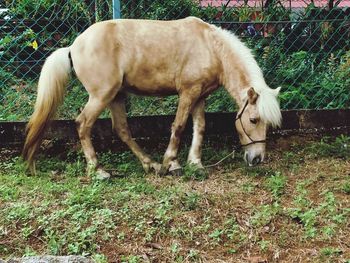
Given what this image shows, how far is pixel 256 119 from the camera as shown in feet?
18.0

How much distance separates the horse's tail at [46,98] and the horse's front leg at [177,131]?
1.14 m

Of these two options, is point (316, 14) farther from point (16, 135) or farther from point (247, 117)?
point (16, 135)

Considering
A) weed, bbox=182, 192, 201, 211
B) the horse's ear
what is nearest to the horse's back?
the horse's ear

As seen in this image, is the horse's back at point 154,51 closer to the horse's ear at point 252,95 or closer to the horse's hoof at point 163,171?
the horse's ear at point 252,95

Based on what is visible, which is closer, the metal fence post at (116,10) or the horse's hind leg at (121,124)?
the horse's hind leg at (121,124)

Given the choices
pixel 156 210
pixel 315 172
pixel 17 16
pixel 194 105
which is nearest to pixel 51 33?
pixel 17 16

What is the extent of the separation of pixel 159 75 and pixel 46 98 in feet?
3.54

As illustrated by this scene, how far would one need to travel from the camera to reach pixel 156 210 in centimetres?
458

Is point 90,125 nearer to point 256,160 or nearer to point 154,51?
point 154,51

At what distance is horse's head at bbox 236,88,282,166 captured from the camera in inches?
212

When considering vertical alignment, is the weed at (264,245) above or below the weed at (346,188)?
below

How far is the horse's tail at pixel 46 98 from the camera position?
17.9ft

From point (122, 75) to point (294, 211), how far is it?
2.03 metres

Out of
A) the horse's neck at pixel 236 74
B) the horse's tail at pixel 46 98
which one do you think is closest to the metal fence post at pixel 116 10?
the horse's tail at pixel 46 98
